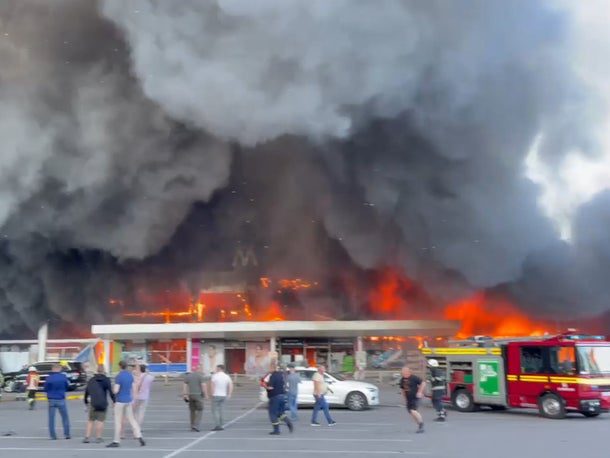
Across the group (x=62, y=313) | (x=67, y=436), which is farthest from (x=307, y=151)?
(x=67, y=436)

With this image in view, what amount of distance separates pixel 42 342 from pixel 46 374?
9.91 meters

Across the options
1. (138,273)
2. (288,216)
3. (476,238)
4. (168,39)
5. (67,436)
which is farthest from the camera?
(138,273)

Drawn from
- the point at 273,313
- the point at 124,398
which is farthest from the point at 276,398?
the point at 273,313

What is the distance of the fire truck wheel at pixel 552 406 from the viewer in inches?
647

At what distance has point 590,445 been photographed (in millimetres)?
11656

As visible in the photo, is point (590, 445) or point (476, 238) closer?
point (590, 445)

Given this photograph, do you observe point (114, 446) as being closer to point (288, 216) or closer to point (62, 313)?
point (288, 216)

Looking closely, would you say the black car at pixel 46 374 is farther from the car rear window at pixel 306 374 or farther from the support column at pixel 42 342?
the car rear window at pixel 306 374

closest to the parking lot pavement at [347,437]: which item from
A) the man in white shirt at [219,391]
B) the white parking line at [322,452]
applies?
the white parking line at [322,452]

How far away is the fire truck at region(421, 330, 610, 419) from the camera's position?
16.3 m

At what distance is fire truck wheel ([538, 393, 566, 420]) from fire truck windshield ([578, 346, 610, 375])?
0.91 meters

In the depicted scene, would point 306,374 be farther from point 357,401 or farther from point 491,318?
point 491,318

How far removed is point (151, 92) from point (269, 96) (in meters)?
4.16

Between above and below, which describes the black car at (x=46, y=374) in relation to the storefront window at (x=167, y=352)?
below
